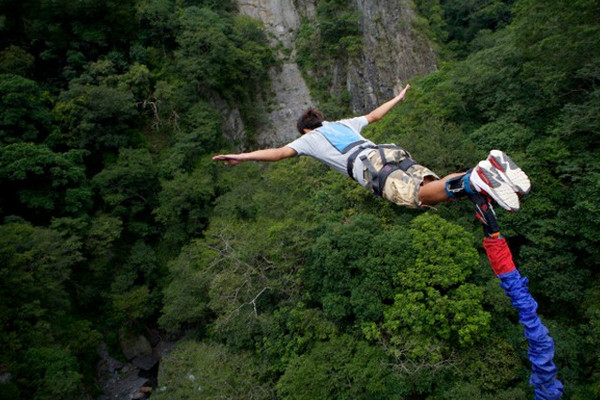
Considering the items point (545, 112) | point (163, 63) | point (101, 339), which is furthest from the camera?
point (163, 63)

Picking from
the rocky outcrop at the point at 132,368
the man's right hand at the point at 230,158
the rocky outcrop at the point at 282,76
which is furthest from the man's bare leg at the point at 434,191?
the rocky outcrop at the point at 282,76

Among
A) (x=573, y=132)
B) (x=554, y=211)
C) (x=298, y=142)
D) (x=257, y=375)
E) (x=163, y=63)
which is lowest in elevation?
(x=257, y=375)

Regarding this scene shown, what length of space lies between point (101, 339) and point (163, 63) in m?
16.7

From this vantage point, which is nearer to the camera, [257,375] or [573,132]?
[573,132]

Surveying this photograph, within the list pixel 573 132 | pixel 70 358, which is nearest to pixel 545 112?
pixel 573 132

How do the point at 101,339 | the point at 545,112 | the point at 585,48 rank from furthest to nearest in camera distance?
the point at 101,339, the point at 545,112, the point at 585,48

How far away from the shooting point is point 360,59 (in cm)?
2506

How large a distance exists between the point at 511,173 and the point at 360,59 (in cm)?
2452

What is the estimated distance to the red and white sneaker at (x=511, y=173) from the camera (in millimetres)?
2643

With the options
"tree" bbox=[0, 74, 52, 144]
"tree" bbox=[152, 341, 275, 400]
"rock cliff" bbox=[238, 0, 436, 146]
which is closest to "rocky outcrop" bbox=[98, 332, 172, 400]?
"tree" bbox=[152, 341, 275, 400]

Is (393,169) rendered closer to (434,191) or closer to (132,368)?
(434,191)

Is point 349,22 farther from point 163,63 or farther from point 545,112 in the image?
point 545,112

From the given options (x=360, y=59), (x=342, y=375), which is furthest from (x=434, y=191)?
(x=360, y=59)

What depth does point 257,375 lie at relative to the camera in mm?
10586
